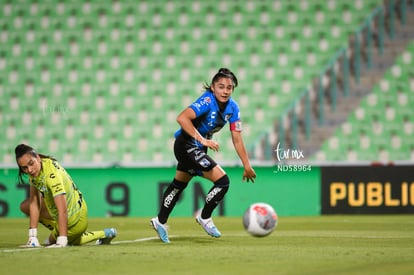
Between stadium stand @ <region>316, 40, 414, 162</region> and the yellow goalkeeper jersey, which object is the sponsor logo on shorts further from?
stadium stand @ <region>316, 40, 414, 162</region>

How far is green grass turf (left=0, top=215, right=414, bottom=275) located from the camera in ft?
19.8

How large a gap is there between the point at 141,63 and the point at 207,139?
35.4 ft

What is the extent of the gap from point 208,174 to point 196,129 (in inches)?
19.0

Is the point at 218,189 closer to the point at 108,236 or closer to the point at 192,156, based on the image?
the point at 192,156

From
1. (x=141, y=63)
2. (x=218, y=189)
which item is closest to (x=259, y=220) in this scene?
(x=218, y=189)

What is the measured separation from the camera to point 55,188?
303 inches

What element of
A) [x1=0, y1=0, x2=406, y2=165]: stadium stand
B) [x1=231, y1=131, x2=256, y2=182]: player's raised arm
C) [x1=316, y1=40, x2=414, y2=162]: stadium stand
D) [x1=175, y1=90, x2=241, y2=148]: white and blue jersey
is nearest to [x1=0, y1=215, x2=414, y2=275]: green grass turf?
[x1=231, y1=131, x2=256, y2=182]: player's raised arm

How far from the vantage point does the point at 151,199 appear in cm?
1546

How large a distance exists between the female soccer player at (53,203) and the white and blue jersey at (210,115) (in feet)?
4.52

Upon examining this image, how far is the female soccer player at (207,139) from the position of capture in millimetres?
8586

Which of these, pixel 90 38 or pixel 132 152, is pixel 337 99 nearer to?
pixel 132 152

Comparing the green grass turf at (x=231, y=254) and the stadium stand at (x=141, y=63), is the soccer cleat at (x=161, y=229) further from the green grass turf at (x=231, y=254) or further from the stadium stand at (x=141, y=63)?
the stadium stand at (x=141, y=63)

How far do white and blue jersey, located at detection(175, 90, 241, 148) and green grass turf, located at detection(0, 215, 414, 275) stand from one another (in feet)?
3.86

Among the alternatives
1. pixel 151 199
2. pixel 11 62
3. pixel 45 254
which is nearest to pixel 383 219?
pixel 151 199
